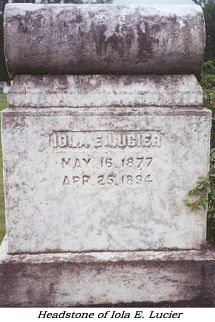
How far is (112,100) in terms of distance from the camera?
257cm

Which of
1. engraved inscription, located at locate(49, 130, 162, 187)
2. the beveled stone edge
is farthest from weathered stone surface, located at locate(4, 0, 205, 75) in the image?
the beveled stone edge

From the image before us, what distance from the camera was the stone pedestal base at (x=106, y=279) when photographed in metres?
2.63

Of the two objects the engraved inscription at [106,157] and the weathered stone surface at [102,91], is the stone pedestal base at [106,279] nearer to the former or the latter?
the engraved inscription at [106,157]

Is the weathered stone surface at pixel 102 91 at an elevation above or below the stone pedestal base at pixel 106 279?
above

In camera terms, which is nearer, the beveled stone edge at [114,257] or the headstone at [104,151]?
the headstone at [104,151]

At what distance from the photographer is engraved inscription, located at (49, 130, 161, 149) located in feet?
8.41

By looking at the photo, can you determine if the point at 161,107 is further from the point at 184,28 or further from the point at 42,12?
the point at 42,12

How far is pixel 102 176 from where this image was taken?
2.62 metres

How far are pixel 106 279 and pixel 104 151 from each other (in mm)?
759

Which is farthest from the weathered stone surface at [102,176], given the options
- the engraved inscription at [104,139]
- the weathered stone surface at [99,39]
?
the weathered stone surface at [99,39]

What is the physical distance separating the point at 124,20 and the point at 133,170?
856 millimetres

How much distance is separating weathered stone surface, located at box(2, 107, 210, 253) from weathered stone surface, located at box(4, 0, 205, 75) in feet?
0.85

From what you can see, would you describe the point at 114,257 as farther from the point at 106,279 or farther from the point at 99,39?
the point at 99,39
